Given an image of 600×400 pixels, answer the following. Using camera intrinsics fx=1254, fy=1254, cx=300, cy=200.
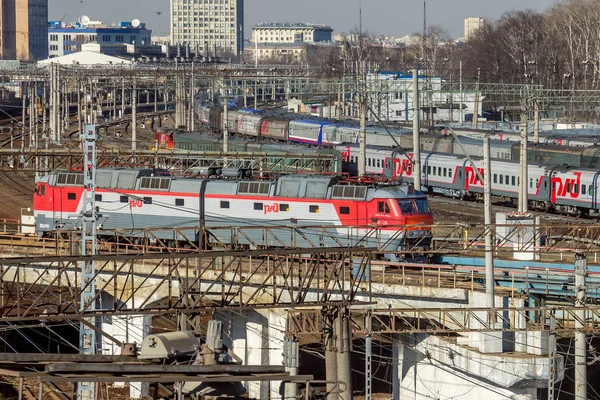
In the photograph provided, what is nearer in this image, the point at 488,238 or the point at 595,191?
the point at 488,238

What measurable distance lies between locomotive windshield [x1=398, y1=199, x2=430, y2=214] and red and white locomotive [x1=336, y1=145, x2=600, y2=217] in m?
8.90

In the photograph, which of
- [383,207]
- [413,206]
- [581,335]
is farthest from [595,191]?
[581,335]

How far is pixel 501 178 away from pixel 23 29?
471 feet

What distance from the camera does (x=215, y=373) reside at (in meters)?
16.7

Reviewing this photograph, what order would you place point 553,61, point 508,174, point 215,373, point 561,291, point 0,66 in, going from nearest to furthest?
point 215,373
point 561,291
point 508,174
point 553,61
point 0,66

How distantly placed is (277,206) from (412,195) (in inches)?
149

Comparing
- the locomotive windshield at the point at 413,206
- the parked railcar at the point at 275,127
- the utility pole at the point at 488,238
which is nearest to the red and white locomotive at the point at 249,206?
the locomotive windshield at the point at 413,206

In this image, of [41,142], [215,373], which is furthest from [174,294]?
[41,142]

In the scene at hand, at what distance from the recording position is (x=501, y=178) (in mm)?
48219

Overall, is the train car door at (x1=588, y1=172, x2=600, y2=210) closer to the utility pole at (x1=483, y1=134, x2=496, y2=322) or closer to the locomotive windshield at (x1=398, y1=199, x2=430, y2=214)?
the locomotive windshield at (x1=398, y1=199, x2=430, y2=214)

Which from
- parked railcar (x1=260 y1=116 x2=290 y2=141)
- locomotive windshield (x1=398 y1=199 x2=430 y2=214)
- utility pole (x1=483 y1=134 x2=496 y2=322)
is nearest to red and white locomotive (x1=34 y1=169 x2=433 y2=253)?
locomotive windshield (x1=398 y1=199 x2=430 y2=214)

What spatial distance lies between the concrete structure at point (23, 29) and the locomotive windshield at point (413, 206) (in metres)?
145

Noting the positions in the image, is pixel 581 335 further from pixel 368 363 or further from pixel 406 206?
pixel 406 206

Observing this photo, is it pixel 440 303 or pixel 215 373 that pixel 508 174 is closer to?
pixel 440 303
